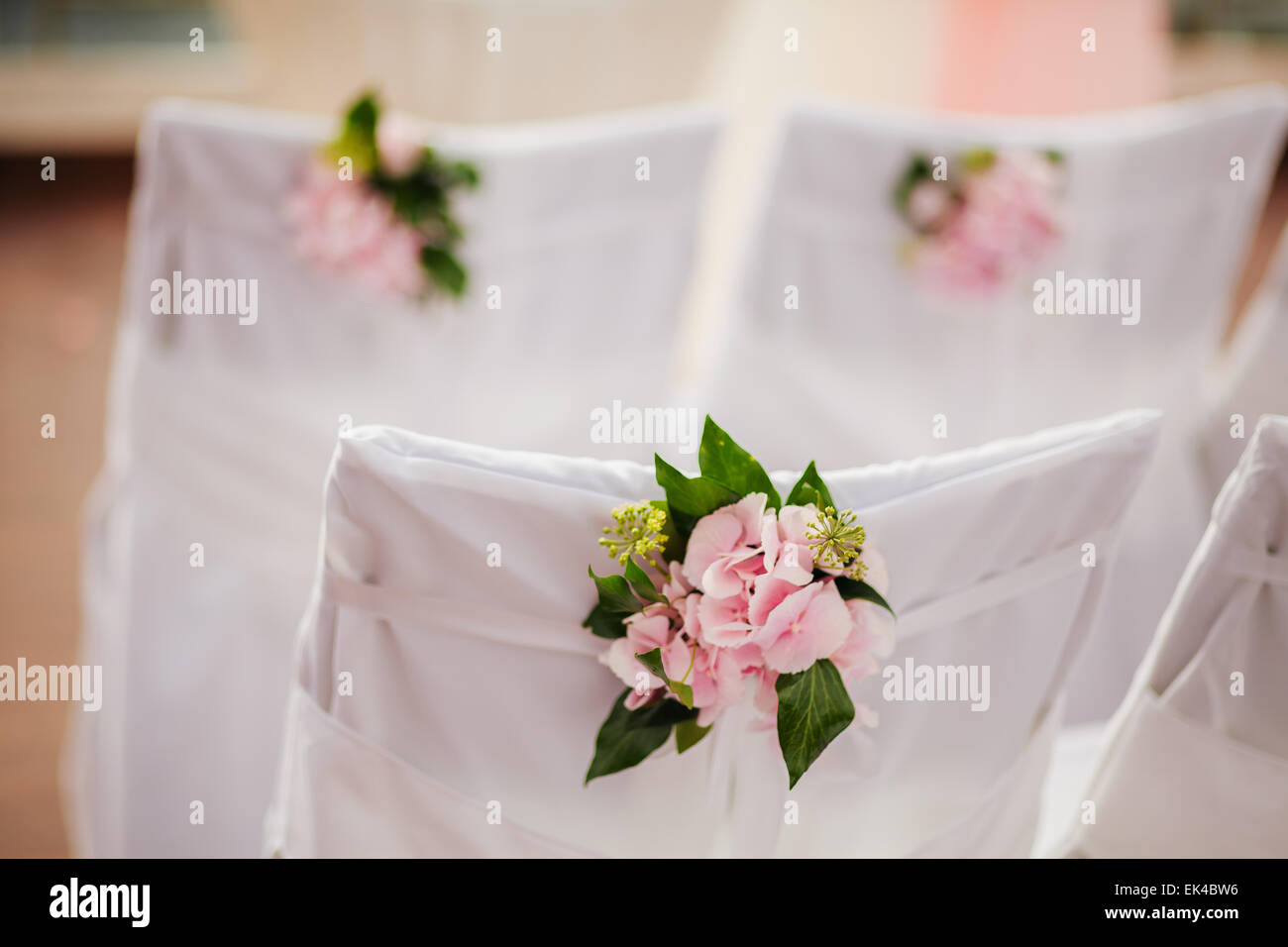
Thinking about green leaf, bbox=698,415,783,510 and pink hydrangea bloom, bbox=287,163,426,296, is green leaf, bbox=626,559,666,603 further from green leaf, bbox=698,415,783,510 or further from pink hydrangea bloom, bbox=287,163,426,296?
pink hydrangea bloom, bbox=287,163,426,296

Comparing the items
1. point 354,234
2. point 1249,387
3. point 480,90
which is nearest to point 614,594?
point 354,234

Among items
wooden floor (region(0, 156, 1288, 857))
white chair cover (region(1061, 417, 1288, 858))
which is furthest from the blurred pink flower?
white chair cover (region(1061, 417, 1288, 858))

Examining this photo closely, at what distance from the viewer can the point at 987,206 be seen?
154 centimetres

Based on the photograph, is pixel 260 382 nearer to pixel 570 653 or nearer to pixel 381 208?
pixel 381 208

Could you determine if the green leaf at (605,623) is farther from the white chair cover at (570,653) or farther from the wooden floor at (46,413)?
the wooden floor at (46,413)

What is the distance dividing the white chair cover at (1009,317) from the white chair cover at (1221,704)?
28.5 inches

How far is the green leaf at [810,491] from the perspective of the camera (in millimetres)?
692

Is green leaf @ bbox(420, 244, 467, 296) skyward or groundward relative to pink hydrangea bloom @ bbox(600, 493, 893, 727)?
skyward

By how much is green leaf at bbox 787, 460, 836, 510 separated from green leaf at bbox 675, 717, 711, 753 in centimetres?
16

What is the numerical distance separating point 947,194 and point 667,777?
1.06 m

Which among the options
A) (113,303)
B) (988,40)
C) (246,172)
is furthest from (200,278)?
(113,303)

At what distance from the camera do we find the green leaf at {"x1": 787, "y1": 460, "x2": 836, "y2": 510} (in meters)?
0.69

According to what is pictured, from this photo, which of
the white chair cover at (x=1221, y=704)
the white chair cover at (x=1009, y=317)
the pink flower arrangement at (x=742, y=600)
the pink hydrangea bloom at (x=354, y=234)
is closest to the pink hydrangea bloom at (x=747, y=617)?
the pink flower arrangement at (x=742, y=600)

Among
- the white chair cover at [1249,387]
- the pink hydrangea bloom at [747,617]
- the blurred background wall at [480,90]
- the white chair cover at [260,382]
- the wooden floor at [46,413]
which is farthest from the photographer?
the blurred background wall at [480,90]
